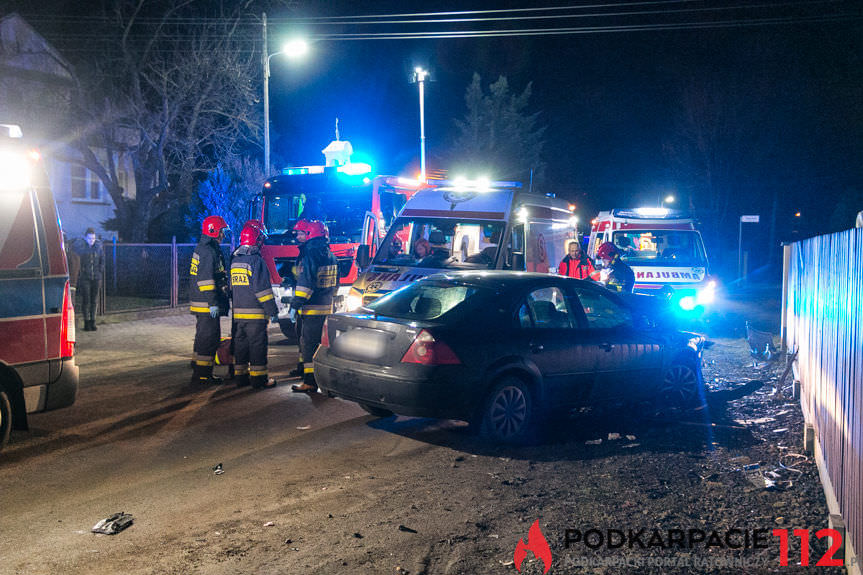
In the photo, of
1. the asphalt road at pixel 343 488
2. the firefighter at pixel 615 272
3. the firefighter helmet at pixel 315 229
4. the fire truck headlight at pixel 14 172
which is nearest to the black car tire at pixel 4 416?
the asphalt road at pixel 343 488

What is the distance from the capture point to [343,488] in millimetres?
5191

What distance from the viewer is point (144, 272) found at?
1834 cm

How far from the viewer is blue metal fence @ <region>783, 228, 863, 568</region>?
397 centimetres

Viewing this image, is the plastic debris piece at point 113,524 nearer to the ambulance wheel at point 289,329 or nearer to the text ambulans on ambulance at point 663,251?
the ambulance wheel at point 289,329

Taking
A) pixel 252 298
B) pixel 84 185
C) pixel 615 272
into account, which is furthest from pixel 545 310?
pixel 84 185

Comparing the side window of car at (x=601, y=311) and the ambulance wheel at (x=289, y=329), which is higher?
the side window of car at (x=601, y=311)

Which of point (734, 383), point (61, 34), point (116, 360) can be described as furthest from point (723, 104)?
point (116, 360)

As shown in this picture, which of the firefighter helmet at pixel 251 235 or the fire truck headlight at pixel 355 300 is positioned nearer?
the firefighter helmet at pixel 251 235

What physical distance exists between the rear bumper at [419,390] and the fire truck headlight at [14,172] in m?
3.12

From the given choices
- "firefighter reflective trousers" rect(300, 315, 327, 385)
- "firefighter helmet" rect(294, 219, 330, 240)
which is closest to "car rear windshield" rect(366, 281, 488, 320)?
"firefighter reflective trousers" rect(300, 315, 327, 385)

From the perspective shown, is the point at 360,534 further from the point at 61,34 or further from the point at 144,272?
the point at 61,34

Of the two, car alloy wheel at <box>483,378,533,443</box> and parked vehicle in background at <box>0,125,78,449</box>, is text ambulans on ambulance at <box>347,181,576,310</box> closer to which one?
car alloy wheel at <box>483,378,533,443</box>

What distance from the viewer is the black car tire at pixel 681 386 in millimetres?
7816

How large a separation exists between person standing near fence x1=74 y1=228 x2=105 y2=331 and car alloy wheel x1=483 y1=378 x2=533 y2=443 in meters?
10.7
